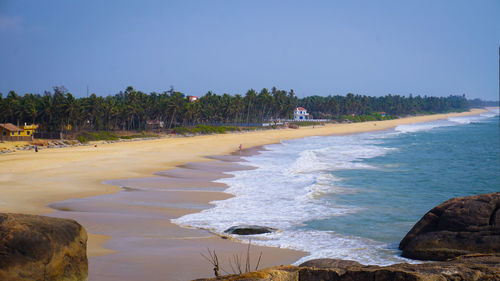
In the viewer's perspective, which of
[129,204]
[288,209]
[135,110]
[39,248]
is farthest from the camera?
[135,110]

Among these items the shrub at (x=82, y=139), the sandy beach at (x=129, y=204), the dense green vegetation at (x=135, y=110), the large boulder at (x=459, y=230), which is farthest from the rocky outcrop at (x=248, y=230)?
the dense green vegetation at (x=135, y=110)

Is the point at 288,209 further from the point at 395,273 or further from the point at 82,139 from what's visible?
the point at 82,139

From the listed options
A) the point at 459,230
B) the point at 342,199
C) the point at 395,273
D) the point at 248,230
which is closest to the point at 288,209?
the point at 342,199

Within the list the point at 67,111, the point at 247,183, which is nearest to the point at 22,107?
the point at 67,111

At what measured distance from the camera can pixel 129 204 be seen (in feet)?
64.3

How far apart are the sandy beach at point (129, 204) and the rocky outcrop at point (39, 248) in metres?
2.16

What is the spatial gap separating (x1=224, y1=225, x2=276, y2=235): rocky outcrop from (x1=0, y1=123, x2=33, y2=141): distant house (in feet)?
166

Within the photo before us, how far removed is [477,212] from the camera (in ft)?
37.4

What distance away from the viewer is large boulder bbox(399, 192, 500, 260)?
10906 millimetres

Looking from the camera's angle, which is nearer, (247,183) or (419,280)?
(419,280)

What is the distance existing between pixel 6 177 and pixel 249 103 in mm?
95337

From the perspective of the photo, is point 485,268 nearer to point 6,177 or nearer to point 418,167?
point 6,177

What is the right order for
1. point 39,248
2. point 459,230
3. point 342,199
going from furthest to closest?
point 342,199 < point 459,230 < point 39,248

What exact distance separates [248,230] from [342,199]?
26.6 ft
